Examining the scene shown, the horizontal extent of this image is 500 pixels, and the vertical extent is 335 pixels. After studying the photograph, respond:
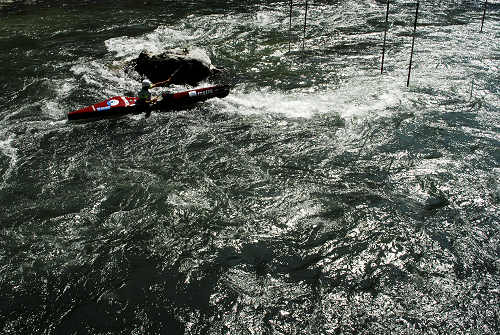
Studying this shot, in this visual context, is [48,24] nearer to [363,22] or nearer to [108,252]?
[363,22]

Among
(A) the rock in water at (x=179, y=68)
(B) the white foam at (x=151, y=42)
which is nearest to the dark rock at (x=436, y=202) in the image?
(A) the rock in water at (x=179, y=68)

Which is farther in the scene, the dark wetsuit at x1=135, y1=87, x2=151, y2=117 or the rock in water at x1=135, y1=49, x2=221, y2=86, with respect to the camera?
the rock in water at x1=135, y1=49, x2=221, y2=86

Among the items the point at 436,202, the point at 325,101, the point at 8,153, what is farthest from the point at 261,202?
the point at 8,153

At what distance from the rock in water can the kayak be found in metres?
1.96

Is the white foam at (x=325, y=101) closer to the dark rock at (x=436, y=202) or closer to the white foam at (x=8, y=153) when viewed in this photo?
the dark rock at (x=436, y=202)

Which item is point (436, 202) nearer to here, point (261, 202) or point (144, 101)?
point (261, 202)

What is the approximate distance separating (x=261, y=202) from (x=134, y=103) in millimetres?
6188

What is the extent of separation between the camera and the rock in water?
601 inches

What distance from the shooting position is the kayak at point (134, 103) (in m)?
12.2

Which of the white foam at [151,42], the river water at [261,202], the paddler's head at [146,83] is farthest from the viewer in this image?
the white foam at [151,42]

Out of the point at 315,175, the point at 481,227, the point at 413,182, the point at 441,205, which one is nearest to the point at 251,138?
the point at 315,175

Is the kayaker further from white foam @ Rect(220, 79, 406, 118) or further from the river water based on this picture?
white foam @ Rect(220, 79, 406, 118)

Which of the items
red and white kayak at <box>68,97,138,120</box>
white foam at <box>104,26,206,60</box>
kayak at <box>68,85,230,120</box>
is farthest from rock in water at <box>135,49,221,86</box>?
red and white kayak at <box>68,97,138,120</box>

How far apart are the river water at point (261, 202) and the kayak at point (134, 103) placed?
358 mm
